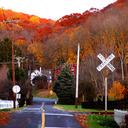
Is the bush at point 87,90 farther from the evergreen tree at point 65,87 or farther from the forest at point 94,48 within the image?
the evergreen tree at point 65,87

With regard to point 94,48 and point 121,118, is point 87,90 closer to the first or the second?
point 94,48

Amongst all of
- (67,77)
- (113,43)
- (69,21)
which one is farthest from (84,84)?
(69,21)

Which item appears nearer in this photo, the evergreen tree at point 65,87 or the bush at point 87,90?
the bush at point 87,90

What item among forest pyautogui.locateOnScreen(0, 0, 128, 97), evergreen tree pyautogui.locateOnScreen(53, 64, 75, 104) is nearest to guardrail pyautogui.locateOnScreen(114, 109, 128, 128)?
forest pyautogui.locateOnScreen(0, 0, 128, 97)

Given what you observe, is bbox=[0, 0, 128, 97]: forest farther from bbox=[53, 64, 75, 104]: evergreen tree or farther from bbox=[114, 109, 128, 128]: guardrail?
bbox=[114, 109, 128, 128]: guardrail

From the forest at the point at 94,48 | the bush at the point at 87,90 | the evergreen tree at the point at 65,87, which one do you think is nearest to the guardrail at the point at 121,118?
the forest at the point at 94,48

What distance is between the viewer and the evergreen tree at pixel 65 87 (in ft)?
161

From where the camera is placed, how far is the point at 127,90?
21.8 meters

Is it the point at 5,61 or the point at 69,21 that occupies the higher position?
the point at 69,21

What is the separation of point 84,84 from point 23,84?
956 cm

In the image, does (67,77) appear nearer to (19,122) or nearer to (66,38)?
(66,38)

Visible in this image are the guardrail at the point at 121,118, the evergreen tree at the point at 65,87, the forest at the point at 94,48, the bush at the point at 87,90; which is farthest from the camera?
the evergreen tree at the point at 65,87

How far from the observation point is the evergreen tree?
48969 millimetres

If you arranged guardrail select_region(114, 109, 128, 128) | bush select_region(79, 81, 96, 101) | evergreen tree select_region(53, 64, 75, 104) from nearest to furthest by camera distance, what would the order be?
1. guardrail select_region(114, 109, 128, 128)
2. bush select_region(79, 81, 96, 101)
3. evergreen tree select_region(53, 64, 75, 104)
